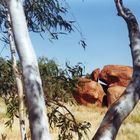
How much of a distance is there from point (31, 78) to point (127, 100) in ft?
3.51

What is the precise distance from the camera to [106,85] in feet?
111

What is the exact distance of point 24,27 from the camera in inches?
221

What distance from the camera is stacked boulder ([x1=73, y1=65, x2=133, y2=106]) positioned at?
102ft

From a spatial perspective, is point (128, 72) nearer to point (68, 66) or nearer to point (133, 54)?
point (68, 66)

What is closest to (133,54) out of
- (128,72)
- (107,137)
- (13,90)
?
(107,137)

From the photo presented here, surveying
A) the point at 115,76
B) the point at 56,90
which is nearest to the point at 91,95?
the point at 115,76

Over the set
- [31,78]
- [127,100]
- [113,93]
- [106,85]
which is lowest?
[127,100]

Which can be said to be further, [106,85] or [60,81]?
[106,85]

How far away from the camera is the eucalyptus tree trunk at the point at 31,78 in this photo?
5184 mm

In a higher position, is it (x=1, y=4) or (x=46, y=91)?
(x=1, y=4)

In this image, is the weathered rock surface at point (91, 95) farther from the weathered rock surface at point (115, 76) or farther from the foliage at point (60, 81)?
the foliage at point (60, 81)

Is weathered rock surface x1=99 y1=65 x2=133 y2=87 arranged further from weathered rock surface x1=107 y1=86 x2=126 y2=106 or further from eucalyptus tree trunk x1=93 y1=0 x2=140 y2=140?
eucalyptus tree trunk x1=93 y1=0 x2=140 y2=140

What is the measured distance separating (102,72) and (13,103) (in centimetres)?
2420

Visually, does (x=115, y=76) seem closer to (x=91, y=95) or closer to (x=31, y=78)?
(x=91, y=95)
